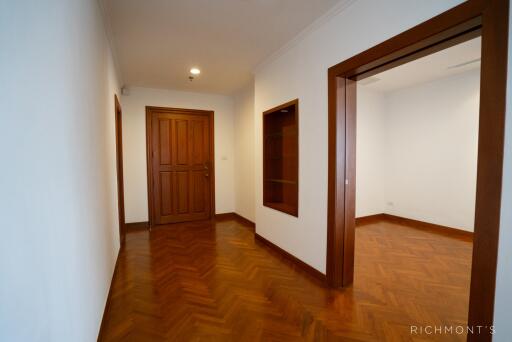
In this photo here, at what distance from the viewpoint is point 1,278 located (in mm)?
616

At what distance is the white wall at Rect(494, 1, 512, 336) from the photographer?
47.4 inches

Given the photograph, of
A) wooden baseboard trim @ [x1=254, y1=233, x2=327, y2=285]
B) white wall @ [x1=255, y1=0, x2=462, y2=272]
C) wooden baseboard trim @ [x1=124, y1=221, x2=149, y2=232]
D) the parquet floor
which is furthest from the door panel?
white wall @ [x1=255, y1=0, x2=462, y2=272]

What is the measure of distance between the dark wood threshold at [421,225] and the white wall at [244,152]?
222 centimetres

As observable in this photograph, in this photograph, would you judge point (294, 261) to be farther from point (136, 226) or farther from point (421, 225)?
point (136, 226)

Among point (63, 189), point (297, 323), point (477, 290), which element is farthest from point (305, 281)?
point (63, 189)

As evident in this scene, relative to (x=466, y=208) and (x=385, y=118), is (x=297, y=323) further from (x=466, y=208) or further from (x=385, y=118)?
(x=385, y=118)

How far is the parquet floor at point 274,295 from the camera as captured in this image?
1812 mm

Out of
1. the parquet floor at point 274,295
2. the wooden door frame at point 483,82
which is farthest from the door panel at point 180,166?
the wooden door frame at point 483,82

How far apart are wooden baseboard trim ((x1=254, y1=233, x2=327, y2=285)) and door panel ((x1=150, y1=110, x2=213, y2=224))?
184 cm

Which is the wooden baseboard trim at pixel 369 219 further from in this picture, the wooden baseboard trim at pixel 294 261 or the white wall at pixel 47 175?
the white wall at pixel 47 175

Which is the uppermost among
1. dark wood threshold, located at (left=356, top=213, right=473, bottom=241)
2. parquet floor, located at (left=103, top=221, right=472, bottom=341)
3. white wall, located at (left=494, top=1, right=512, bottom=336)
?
white wall, located at (left=494, top=1, right=512, bottom=336)

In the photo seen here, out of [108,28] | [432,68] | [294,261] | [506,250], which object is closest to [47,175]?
[506,250]

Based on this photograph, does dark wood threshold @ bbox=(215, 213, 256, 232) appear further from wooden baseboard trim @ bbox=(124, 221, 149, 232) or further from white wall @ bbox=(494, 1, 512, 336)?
white wall @ bbox=(494, 1, 512, 336)

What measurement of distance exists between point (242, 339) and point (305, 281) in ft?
3.36
